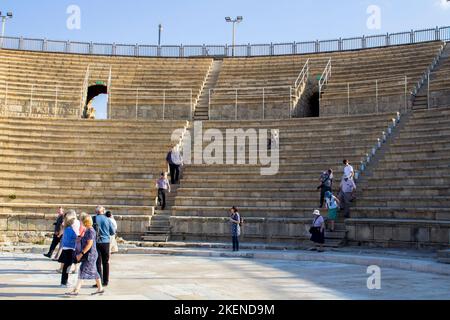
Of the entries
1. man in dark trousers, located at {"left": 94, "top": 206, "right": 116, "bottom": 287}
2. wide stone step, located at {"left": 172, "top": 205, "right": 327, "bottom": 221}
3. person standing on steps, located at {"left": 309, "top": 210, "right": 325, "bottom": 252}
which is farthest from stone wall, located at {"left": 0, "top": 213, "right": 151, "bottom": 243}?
man in dark trousers, located at {"left": 94, "top": 206, "right": 116, "bottom": 287}

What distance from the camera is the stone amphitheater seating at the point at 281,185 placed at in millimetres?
17609

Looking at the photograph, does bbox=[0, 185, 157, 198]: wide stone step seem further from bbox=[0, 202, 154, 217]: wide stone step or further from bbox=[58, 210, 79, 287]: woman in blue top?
bbox=[58, 210, 79, 287]: woman in blue top

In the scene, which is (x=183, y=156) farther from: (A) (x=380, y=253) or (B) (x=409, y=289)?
(B) (x=409, y=289)

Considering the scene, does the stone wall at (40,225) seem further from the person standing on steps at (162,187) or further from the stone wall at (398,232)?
the stone wall at (398,232)

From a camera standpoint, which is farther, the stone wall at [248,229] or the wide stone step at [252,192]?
the wide stone step at [252,192]

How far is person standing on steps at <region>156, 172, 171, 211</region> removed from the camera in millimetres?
18844

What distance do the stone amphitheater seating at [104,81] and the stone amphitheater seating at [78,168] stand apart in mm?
3154

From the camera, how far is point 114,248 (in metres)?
12.2

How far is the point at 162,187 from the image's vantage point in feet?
61.9

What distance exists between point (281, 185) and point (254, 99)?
818 centimetres

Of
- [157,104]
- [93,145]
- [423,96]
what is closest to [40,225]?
[93,145]

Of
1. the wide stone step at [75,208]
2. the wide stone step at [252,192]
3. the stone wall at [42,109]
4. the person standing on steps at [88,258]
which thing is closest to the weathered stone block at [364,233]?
the wide stone step at [252,192]

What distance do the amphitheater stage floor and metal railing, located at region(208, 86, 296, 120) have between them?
12.0 m

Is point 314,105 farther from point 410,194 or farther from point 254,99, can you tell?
point 410,194
